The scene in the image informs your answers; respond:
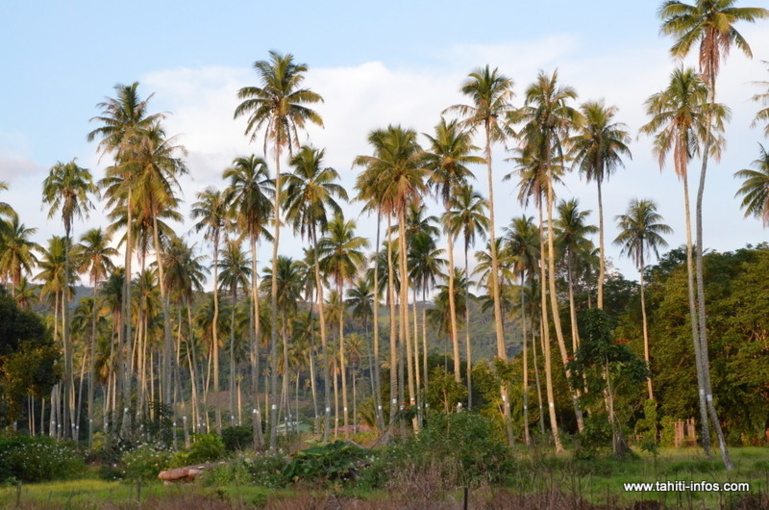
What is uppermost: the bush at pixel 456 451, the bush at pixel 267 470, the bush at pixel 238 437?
the bush at pixel 456 451

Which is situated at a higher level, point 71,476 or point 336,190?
point 336,190

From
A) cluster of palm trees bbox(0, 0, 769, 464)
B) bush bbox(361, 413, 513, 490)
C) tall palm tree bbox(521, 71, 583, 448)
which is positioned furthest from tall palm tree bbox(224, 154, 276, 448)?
bush bbox(361, 413, 513, 490)

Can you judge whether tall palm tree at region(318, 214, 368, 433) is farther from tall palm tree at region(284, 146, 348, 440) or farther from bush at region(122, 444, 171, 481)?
bush at region(122, 444, 171, 481)

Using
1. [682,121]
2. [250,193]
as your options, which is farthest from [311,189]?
[682,121]

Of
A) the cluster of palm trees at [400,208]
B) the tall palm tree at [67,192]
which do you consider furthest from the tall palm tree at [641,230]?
the tall palm tree at [67,192]

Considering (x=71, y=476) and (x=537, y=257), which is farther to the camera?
(x=537, y=257)

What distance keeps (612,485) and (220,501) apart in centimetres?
949

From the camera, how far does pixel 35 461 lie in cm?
2689

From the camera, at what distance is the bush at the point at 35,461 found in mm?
26000

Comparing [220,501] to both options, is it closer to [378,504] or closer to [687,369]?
[378,504]

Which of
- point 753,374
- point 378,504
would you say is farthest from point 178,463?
point 753,374

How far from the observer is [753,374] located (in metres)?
38.0

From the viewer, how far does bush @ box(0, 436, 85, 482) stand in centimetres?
2600

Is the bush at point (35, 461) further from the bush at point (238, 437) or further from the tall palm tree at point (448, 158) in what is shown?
the tall palm tree at point (448, 158)
